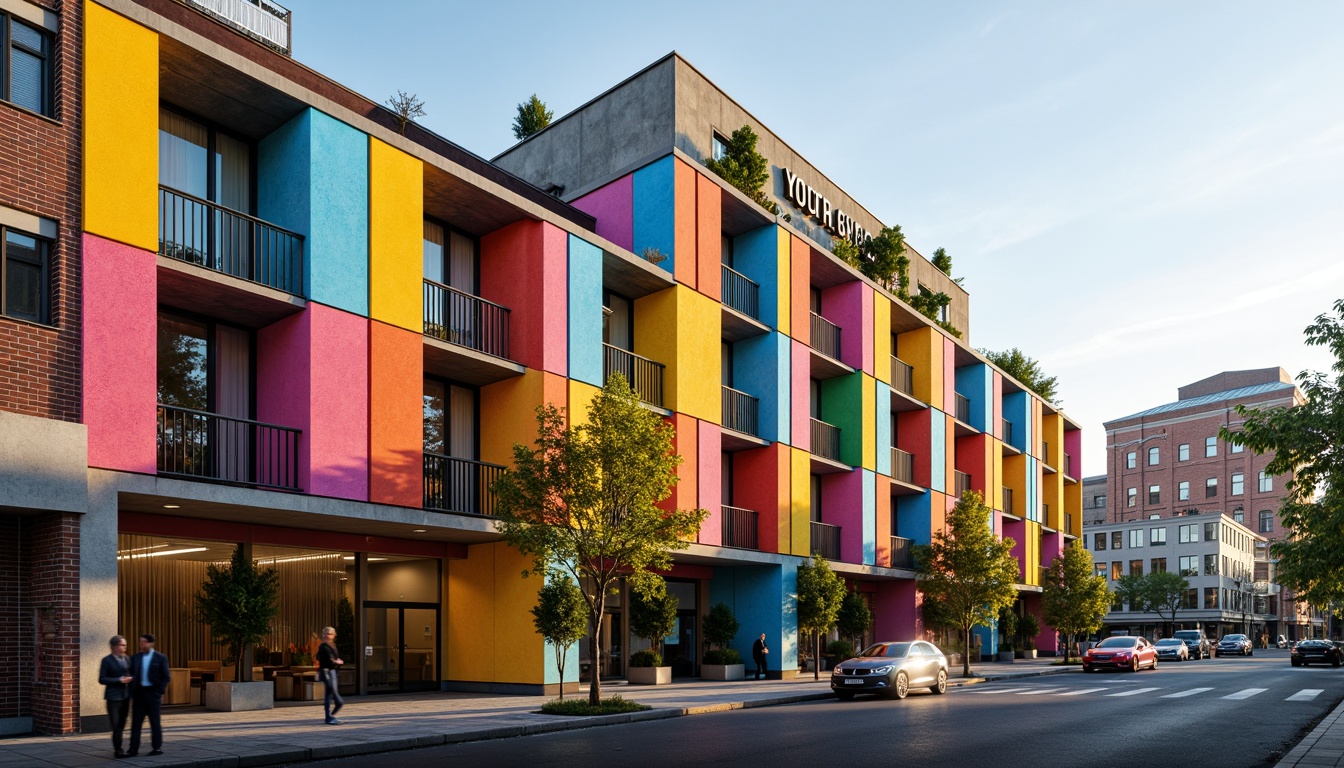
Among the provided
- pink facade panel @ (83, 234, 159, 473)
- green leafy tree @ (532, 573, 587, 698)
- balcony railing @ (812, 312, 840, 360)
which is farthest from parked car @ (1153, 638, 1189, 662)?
pink facade panel @ (83, 234, 159, 473)

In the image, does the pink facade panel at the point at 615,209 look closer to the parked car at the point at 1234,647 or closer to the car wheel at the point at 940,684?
the car wheel at the point at 940,684

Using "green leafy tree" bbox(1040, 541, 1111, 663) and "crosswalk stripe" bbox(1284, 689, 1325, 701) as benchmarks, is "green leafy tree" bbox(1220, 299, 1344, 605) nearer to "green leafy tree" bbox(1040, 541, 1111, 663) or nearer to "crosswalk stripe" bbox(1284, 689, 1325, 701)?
"crosswalk stripe" bbox(1284, 689, 1325, 701)

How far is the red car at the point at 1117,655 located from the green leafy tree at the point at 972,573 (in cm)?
563

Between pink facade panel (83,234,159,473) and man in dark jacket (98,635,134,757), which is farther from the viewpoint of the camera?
pink facade panel (83,234,159,473)

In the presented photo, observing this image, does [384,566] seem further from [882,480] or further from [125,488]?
[882,480]

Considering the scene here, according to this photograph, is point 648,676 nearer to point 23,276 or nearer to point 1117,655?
point 23,276

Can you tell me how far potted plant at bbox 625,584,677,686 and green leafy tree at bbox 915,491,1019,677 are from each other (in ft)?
42.3

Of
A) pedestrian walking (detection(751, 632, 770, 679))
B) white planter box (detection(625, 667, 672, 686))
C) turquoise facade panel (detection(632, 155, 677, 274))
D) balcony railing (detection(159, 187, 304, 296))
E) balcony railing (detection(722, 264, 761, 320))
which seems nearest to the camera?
balcony railing (detection(159, 187, 304, 296))

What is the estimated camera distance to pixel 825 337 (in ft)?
124

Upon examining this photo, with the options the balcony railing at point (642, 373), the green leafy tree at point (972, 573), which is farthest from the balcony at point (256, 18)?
the green leafy tree at point (972, 573)

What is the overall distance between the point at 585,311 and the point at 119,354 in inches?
451

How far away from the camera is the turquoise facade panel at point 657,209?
29453 millimetres

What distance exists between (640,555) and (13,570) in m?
10.5

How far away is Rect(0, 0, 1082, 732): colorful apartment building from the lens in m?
16.4
